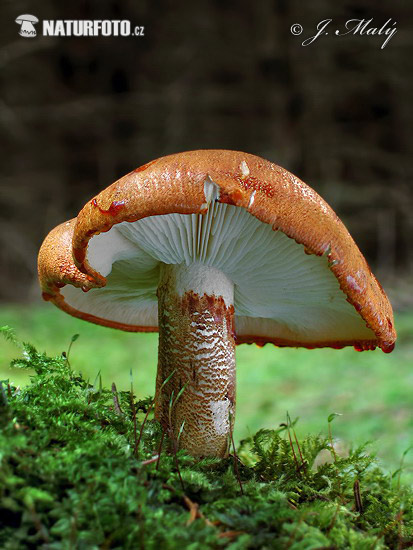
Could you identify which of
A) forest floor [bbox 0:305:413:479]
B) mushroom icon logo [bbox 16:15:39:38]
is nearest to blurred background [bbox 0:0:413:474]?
mushroom icon logo [bbox 16:15:39:38]

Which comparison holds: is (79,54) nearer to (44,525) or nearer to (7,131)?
(7,131)

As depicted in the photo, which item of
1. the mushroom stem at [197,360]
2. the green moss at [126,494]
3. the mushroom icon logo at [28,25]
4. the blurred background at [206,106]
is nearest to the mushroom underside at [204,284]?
the mushroom stem at [197,360]

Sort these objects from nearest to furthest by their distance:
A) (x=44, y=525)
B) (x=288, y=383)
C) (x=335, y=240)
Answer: (x=44, y=525)
(x=335, y=240)
(x=288, y=383)

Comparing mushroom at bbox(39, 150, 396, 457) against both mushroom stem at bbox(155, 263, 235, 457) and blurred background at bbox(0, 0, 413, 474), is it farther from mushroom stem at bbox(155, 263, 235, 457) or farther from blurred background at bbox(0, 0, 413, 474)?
blurred background at bbox(0, 0, 413, 474)

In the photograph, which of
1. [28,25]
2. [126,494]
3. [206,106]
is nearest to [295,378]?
[126,494]

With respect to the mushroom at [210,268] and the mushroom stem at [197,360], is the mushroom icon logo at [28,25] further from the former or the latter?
the mushroom stem at [197,360]

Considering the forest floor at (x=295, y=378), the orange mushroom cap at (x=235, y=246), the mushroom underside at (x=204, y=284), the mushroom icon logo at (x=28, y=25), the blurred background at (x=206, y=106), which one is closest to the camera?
the orange mushroom cap at (x=235, y=246)

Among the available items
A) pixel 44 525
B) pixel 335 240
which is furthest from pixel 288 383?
pixel 44 525

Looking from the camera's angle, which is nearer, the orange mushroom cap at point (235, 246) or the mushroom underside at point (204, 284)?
the orange mushroom cap at point (235, 246)
